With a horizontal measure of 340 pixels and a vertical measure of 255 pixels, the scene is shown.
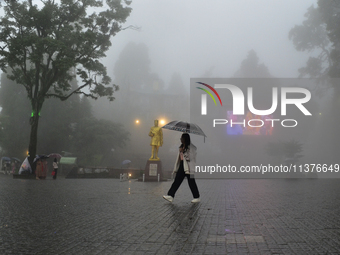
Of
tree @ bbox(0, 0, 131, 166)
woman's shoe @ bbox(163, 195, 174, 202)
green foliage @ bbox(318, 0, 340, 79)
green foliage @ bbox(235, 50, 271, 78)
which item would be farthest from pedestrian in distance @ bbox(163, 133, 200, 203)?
green foliage @ bbox(235, 50, 271, 78)

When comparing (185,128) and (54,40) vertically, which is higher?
(54,40)

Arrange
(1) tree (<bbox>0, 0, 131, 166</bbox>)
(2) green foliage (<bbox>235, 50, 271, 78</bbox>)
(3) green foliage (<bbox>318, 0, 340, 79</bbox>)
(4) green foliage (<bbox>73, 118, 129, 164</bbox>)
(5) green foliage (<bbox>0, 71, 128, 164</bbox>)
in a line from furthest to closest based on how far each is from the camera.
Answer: (2) green foliage (<bbox>235, 50, 271, 78</bbox>) < (4) green foliage (<bbox>73, 118, 129, 164</bbox>) < (5) green foliage (<bbox>0, 71, 128, 164</bbox>) < (3) green foliage (<bbox>318, 0, 340, 79</bbox>) < (1) tree (<bbox>0, 0, 131, 166</bbox>)

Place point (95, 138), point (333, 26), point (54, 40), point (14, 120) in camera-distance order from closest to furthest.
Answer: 1. point (54, 40)
2. point (333, 26)
3. point (14, 120)
4. point (95, 138)

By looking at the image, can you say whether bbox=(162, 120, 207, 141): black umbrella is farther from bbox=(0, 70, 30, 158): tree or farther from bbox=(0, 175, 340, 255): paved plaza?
bbox=(0, 70, 30, 158): tree

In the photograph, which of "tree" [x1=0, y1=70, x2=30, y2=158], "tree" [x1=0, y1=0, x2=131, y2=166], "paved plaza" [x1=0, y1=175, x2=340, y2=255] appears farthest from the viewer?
"tree" [x1=0, y1=70, x2=30, y2=158]

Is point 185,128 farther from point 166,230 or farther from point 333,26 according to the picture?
point 333,26

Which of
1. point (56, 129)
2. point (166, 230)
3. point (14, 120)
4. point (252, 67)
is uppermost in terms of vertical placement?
point (252, 67)

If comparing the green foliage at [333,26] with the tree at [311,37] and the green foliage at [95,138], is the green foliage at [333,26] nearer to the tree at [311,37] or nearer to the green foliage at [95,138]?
the tree at [311,37]

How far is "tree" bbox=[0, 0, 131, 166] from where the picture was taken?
22.7 metres

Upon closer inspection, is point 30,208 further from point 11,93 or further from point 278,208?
point 11,93

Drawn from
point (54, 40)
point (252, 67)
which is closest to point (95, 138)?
point (54, 40)

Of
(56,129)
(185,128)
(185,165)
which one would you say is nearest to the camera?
(185,165)

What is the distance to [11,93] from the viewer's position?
4931cm

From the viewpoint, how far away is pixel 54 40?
74.0 feet
